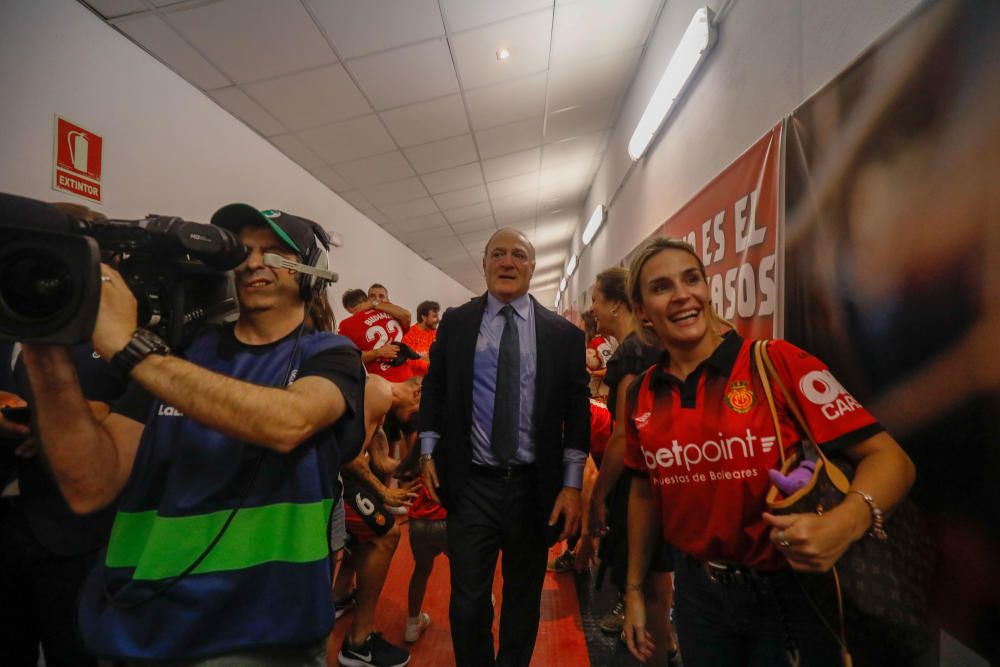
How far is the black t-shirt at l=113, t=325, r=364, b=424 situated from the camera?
2.79 feet

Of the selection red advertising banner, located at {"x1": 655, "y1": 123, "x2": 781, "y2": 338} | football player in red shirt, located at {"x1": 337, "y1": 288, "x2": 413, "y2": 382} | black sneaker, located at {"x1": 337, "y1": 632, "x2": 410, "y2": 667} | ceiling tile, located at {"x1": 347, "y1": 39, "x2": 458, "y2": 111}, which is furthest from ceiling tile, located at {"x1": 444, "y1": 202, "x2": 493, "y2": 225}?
black sneaker, located at {"x1": 337, "y1": 632, "x2": 410, "y2": 667}

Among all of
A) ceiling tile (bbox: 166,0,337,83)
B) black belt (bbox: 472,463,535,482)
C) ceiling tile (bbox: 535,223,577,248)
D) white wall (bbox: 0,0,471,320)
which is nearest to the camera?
black belt (bbox: 472,463,535,482)

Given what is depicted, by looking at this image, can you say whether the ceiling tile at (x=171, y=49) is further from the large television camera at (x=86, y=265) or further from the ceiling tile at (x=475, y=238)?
the ceiling tile at (x=475, y=238)

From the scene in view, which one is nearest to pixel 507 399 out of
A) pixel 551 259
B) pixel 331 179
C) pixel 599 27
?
pixel 599 27

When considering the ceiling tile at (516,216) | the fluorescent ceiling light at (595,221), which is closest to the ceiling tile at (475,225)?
the ceiling tile at (516,216)

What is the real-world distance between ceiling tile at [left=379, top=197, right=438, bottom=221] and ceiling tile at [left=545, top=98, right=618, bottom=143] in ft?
5.89

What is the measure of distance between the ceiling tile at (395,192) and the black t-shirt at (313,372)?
411cm

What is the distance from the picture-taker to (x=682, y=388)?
3.44 feet

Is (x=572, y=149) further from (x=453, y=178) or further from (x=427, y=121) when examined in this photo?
(x=427, y=121)

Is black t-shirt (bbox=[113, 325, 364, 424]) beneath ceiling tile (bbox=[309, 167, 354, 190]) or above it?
beneath

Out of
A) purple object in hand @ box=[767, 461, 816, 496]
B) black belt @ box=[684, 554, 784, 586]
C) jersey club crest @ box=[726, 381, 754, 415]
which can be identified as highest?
jersey club crest @ box=[726, 381, 754, 415]

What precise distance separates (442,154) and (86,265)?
394cm

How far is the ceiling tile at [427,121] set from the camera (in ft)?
11.0

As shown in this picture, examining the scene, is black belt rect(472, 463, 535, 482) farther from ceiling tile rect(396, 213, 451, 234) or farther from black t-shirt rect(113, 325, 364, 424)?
ceiling tile rect(396, 213, 451, 234)
